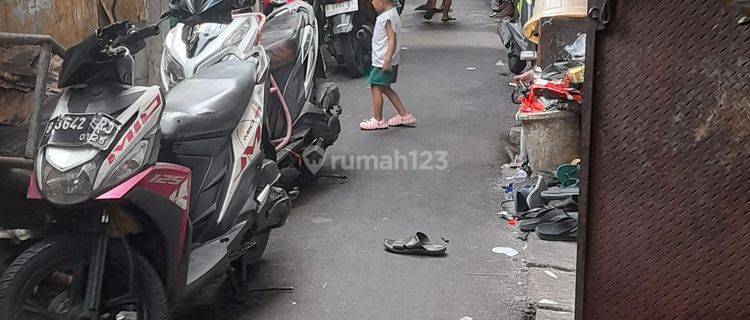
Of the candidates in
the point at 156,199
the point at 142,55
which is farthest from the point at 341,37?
the point at 156,199

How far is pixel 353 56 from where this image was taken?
11.0m

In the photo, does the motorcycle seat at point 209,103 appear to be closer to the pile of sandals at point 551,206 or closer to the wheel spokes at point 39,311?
the wheel spokes at point 39,311

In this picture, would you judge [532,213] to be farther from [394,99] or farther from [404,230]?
[394,99]

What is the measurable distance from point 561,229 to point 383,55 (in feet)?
11.3

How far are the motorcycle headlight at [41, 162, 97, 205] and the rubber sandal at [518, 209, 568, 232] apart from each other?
308 centimetres

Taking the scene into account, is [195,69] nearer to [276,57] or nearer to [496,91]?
[276,57]

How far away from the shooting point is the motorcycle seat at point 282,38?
662 cm

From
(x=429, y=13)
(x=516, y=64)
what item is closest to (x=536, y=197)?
(x=516, y=64)

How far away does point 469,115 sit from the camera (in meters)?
9.35

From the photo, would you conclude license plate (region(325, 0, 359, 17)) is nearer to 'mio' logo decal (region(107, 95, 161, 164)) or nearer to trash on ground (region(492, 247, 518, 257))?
trash on ground (region(492, 247, 518, 257))

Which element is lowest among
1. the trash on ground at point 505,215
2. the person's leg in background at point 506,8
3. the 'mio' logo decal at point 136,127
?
the person's leg in background at point 506,8

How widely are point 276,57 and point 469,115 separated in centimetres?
320

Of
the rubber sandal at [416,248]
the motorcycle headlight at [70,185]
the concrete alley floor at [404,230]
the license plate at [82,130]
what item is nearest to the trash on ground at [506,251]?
the concrete alley floor at [404,230]

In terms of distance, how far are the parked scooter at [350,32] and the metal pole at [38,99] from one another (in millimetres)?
6670
